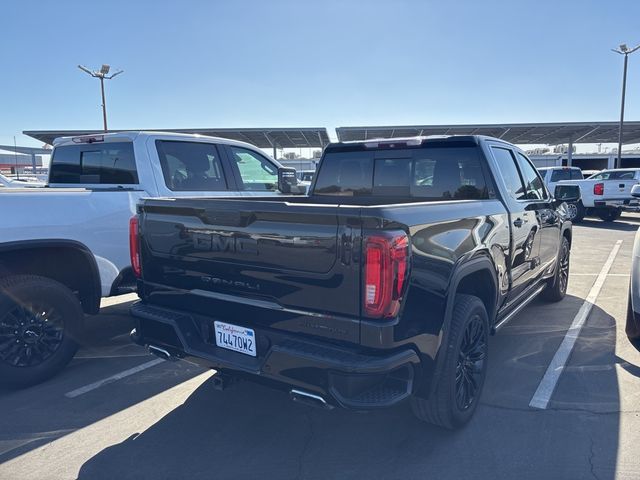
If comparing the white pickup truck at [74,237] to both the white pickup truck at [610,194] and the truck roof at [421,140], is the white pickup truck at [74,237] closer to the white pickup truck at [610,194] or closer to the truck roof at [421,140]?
the truck roof at [421,140]

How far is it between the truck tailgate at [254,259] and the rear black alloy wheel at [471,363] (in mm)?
1127

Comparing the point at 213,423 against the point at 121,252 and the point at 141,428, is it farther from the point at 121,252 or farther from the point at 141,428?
the point at 121,252

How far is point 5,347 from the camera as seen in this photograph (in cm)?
370

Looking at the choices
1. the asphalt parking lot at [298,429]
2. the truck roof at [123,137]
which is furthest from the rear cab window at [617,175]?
the truck roof at [123,137]

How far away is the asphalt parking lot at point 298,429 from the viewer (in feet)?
9.07

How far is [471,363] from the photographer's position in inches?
128

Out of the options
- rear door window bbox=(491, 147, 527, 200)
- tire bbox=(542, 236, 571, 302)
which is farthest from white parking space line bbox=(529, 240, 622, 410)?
rear door window bbox=(491, 147, 527, 200)

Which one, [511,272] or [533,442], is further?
[511,272]

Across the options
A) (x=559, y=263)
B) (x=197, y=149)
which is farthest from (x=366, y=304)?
(x=559, y=263)

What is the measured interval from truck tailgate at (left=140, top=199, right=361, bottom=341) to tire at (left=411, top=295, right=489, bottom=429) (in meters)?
0.83

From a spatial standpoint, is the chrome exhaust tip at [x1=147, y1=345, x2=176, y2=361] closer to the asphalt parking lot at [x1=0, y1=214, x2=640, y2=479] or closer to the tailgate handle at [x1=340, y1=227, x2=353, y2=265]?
the asphalt parking lot at [x1=0, y1=214, x2=640, y2=479]

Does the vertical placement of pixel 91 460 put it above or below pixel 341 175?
below

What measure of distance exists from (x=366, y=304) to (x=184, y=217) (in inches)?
52.4

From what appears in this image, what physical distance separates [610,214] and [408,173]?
15.6m
